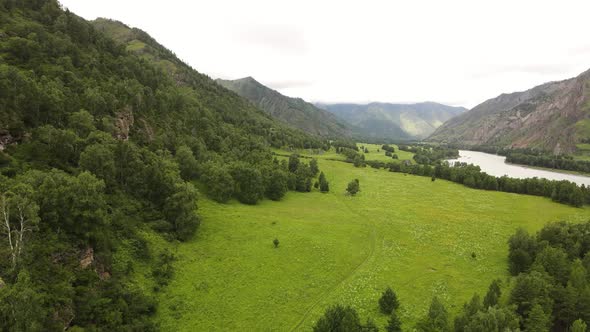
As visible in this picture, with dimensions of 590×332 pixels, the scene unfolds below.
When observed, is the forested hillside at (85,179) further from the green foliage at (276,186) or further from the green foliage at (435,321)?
the green foliage at (435,321)

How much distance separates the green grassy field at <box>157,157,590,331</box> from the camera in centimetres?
4966

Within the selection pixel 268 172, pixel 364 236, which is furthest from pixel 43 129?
pixel 364 236

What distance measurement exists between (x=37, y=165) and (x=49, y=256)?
26.0m

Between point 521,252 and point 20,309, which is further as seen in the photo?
point 521,252

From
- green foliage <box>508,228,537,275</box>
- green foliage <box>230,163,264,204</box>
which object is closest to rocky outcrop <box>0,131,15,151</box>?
green foliage <box>230,163,264,204</box>

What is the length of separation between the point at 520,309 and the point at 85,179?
70736mm

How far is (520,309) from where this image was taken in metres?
48.8

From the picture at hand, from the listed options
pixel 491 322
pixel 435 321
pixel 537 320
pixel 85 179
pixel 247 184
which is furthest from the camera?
pixel 247 184

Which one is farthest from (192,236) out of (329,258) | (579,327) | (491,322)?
(579,327)

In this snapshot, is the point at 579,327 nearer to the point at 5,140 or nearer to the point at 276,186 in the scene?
the point at 276,186

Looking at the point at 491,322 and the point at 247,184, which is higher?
the point at 247,184

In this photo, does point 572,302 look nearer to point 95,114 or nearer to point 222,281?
point 222,281

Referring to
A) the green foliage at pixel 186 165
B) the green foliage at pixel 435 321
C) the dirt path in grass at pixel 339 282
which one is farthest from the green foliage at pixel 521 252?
the green foliage at pixel 186 165

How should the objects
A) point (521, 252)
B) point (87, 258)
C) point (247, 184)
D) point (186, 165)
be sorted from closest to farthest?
point (87, 258) < point (521, 252) < point (186, 165) < point (247, 184)
